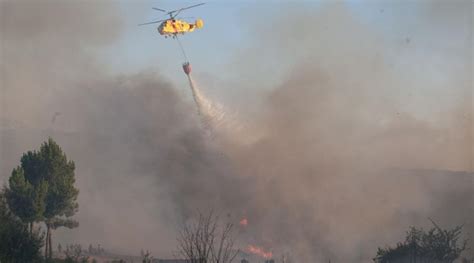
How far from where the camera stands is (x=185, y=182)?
408 ft

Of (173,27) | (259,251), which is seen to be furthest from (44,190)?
(259,251)

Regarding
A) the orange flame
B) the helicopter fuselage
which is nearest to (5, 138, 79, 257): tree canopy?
the helicopter fuselage

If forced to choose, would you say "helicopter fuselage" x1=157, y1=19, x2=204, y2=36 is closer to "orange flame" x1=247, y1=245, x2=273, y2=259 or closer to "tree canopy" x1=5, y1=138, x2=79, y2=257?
"tree canopy" x1=5, y1=138, x2=79, y2=257

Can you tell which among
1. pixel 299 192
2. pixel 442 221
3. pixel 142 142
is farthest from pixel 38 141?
pixel 442 221

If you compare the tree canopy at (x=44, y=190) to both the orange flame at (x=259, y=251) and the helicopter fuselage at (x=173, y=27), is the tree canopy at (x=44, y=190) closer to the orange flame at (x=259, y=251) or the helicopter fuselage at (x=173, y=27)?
the helicopter fuselage at (x=173, y=27)

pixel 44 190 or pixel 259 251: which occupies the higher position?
pixel 44 190

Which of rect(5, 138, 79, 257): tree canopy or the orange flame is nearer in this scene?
rect(5, 138, 79, 257): tree canopy

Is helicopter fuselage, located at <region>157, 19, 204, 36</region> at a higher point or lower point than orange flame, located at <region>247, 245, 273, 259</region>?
higher

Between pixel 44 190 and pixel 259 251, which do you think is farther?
pixel 259 251

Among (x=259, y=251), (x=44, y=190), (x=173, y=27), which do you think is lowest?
(x=259, y=251)

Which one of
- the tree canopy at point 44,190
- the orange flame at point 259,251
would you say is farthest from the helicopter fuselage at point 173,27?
the orange flame at point 259,251

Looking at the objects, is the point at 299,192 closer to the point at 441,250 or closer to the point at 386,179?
the point at 386,179

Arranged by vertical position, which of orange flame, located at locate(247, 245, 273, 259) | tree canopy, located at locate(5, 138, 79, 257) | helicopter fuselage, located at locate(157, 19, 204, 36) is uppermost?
helicopter fuselage, located at locate(157, 19, 204, 36)

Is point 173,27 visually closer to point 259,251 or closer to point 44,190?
point 44,190
